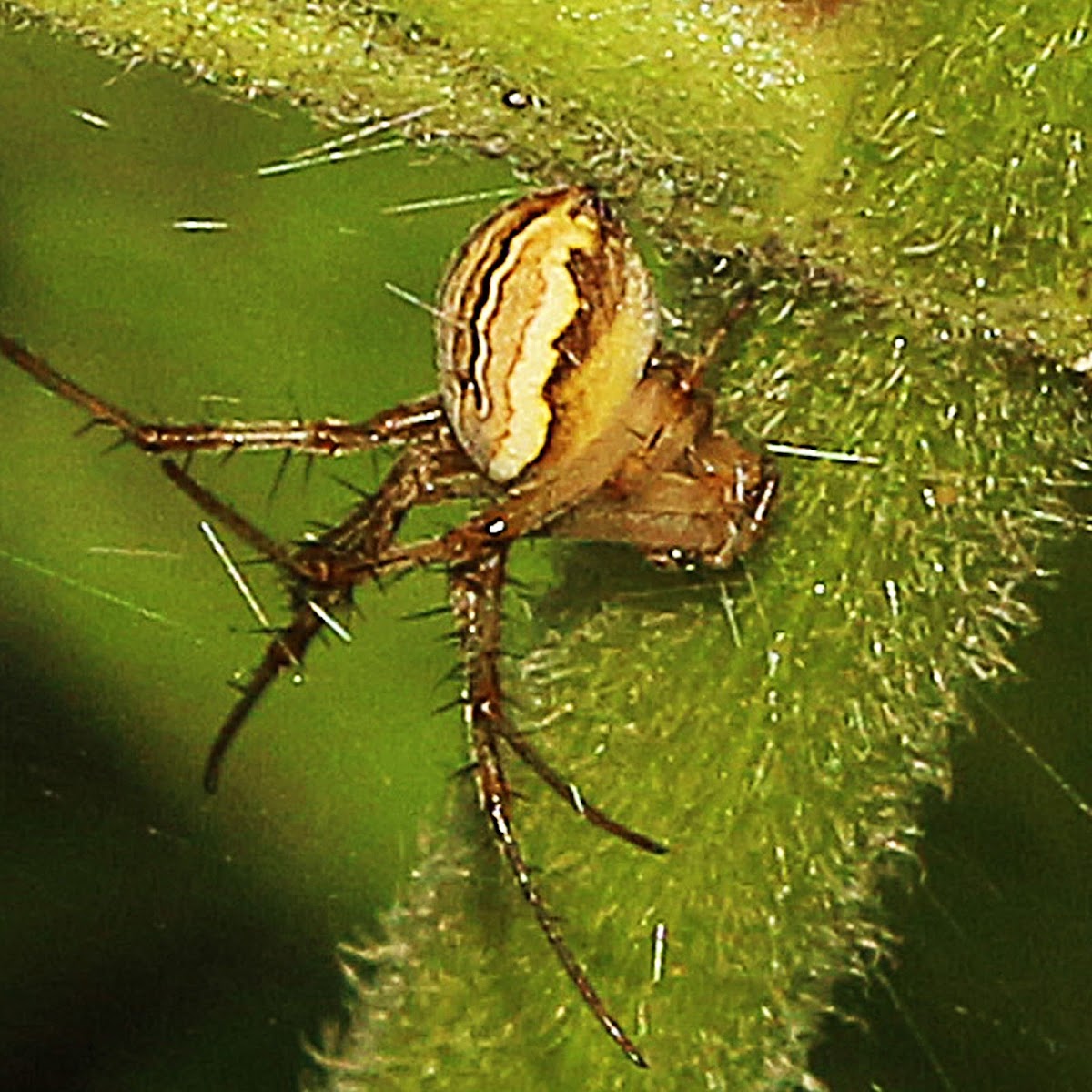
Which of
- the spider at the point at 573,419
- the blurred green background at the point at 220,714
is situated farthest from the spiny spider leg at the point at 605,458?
the blurred green background at the point at 220,714

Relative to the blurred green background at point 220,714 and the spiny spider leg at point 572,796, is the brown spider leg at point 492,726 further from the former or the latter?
the blurred green background at point 220,714

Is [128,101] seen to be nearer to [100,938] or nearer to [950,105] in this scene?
[100,938]

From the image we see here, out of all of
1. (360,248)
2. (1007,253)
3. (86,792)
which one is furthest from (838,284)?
(86,792)

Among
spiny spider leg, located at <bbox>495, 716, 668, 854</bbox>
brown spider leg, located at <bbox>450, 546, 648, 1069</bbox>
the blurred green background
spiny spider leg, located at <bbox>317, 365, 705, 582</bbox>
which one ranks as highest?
spiny spider leg, located at <bbox>317, 365, 705, 582</bbox>

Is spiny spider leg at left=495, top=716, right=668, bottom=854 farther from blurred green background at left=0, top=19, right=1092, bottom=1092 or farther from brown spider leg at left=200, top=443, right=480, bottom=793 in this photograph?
blurred green background at left=0, top=19, right=1092, bottom=1092

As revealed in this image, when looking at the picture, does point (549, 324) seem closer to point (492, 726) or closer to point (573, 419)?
point (573, 419)

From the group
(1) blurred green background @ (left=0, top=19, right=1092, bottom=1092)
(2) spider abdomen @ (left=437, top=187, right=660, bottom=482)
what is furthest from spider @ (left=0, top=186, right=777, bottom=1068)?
(1) blurred green background @ (left=0, top=19, right=1092, bottom=1092)
